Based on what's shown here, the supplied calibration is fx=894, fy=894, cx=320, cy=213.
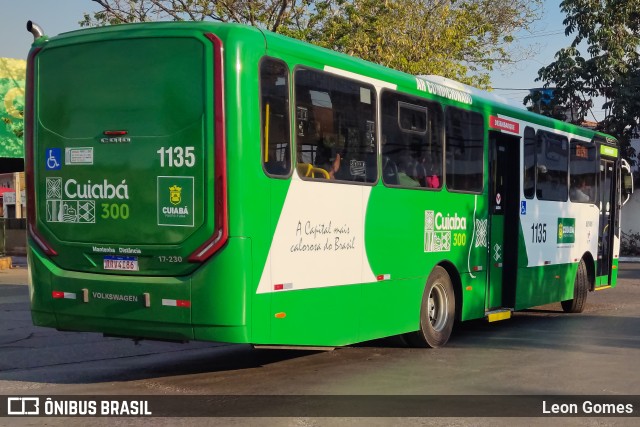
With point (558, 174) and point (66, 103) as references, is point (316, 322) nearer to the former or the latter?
point (66, 103)

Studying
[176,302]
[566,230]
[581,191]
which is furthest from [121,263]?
[581,191]

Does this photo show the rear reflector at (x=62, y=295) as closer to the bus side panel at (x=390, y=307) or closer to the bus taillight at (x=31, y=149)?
the bus taillight at (x=31, y=149)

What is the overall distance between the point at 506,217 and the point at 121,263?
682cm

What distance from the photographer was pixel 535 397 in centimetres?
818

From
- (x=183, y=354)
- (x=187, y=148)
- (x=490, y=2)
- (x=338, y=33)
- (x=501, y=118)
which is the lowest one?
(x=183, y=354)

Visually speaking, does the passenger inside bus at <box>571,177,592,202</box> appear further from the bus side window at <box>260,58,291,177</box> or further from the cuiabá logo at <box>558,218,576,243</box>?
the bus side window at <box>260,58,291,177</box>

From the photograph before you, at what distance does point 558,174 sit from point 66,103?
8.66m

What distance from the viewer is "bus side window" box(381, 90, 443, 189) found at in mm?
10000

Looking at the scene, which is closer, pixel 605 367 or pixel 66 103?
pixel 66 103

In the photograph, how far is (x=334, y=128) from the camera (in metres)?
8.97

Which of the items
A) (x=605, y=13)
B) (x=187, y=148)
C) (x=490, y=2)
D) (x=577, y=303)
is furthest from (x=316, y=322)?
(x=605, y=13)

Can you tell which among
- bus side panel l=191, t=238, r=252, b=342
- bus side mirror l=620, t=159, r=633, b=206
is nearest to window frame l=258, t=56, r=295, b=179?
bus side panel l=191, t=238, r=252, b=342

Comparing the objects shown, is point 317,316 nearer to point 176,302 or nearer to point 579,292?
point 176,302

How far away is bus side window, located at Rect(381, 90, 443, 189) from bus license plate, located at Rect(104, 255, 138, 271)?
310cm
